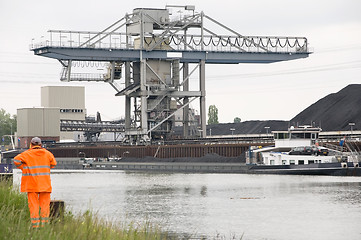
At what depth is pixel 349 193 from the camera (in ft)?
Result: 154

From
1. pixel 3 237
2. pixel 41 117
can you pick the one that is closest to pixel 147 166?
pixel 41 117

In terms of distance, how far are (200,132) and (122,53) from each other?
56.1ft

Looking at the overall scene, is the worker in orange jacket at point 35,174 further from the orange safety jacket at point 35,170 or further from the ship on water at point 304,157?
the ship on water at point 304,157

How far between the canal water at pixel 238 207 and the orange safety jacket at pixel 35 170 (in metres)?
1.29

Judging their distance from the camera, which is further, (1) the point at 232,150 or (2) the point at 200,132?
(2) the point at 200,132

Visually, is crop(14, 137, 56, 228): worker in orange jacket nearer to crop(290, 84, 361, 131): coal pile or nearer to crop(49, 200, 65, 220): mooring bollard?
crop(49, 200, 65, 220): mooring bollard

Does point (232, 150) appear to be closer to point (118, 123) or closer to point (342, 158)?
point (342, 158)

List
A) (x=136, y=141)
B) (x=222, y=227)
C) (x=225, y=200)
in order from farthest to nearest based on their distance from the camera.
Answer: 1. (x=136, y=141)
2. (x=225, y=200)
3. (x=222, y=227)

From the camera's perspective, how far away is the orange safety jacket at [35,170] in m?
18.5

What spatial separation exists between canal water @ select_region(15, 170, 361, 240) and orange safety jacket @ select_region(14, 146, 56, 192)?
129 centimetres

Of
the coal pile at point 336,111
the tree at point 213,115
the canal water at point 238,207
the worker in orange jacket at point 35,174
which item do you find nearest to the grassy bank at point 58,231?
the worker in orange jacket at point 35,174

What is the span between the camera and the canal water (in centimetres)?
2987

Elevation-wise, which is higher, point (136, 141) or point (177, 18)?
point (177, 18)

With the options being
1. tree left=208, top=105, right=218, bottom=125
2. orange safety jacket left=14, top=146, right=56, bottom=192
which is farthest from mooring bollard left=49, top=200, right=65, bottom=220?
tree left=208, top=105, right=218, bottom=125
